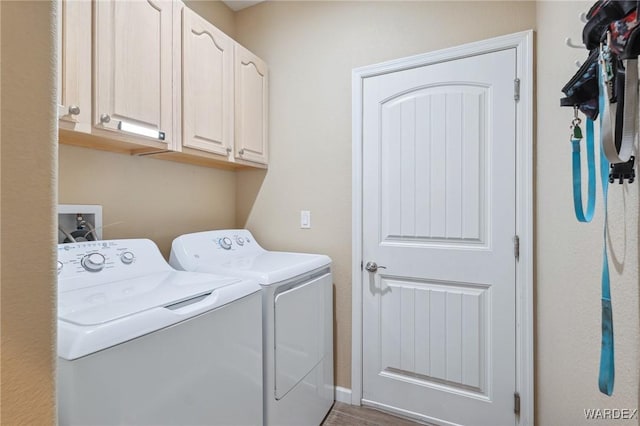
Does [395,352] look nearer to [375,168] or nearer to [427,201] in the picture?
[427,201]

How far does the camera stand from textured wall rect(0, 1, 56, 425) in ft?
1.09

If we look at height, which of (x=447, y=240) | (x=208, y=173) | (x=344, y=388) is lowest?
(x=344, y=388)

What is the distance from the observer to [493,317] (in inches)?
67.1

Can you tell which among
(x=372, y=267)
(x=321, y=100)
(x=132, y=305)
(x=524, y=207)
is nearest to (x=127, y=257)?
(x=132, y=305)

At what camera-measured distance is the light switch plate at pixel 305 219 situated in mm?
2205

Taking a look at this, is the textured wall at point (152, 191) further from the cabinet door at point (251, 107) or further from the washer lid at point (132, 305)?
the washer lid at point (132, 305)

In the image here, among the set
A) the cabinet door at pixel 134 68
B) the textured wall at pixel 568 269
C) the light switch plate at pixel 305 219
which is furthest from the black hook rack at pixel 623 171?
the light switch plate at pixel 305 219

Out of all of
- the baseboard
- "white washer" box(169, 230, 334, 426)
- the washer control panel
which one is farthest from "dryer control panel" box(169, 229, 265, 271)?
the baseboard

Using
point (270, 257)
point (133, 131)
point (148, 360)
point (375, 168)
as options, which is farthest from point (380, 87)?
point (148, 360)

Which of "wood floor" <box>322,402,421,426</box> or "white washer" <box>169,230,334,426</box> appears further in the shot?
"wood floor" <box>322,402,421,426</box>

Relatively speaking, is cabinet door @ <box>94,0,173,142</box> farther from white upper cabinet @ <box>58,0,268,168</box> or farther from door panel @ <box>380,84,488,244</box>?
door panel @ <box>380,84,488,244</box>

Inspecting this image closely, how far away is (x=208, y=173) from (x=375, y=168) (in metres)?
1.17

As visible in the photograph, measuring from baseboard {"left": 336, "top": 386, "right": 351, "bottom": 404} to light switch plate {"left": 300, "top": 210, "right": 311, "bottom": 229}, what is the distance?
1082 mm

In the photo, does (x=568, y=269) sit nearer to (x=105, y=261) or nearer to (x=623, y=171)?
(x=623, y=171)
